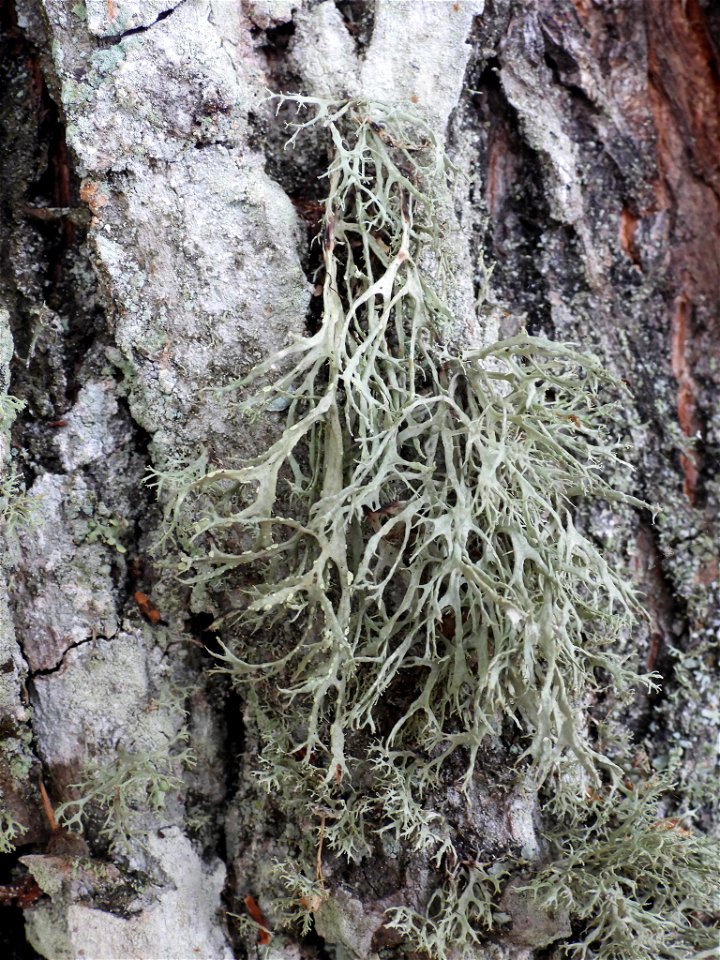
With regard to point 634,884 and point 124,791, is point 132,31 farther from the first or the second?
point 634,884

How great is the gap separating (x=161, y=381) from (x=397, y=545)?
1.63 ft

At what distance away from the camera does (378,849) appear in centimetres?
137

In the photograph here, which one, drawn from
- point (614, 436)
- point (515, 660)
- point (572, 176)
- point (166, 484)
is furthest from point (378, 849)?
point (572, 176)

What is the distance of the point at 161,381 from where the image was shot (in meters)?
1.43

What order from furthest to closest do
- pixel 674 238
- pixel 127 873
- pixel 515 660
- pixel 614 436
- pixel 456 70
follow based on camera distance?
pixel 674 238, pixel 614 436, pixel 456 70, pixel 127 873, pixel 515 660

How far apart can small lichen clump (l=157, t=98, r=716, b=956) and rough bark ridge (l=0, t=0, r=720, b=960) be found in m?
0.07

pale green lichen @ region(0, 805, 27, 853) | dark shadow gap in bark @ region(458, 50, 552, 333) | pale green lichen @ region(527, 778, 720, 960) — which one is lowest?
pale green lichen @ region(527, 778, 720, 960)

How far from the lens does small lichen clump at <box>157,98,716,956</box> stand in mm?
1270

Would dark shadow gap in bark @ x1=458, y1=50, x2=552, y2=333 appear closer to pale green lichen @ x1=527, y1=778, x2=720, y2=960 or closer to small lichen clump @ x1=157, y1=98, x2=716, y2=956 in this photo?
small lichen clump @ x1=157, y1=98, x2=716, y2=956

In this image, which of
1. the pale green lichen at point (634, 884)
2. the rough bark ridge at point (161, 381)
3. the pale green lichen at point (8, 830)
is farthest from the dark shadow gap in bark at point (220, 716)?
the pale green lichen at point (634, 884)

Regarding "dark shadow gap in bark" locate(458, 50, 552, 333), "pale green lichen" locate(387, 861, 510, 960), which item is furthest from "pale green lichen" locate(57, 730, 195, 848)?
"dark shadow gap in bark" locate(458, 50, 552, 333)

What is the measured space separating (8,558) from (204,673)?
390mm

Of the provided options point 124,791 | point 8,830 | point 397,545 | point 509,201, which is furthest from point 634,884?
point 509,201

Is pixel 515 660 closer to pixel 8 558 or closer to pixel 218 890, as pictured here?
pixel 218 890
